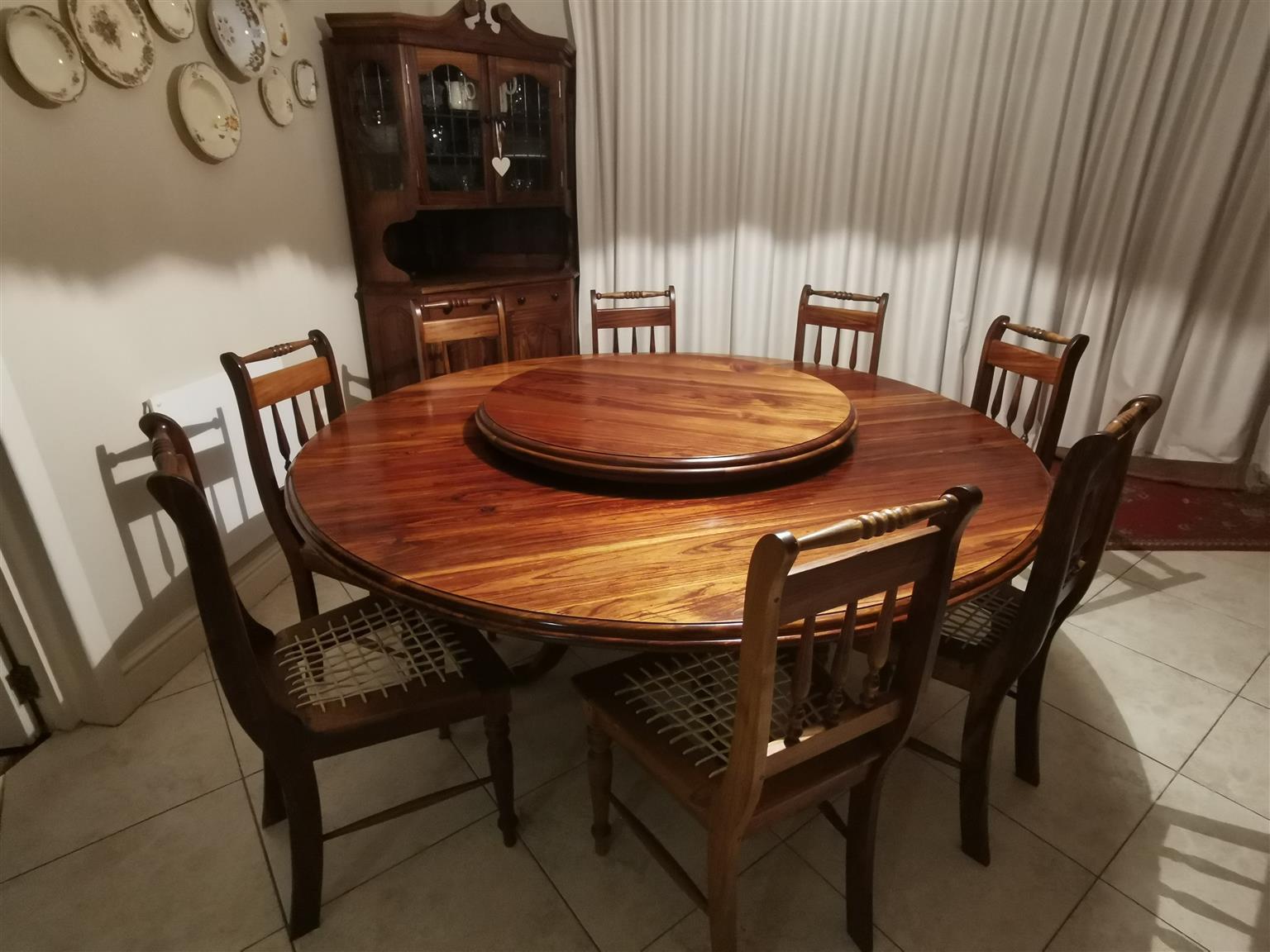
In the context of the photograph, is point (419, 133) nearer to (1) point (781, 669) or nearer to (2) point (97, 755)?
(2) point (97, 755)

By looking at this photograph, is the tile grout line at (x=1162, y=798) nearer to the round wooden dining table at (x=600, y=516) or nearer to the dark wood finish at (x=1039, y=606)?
the dark wood finish at (x=1039, y=606)

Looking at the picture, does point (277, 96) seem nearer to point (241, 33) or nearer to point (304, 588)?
point (241, 33)

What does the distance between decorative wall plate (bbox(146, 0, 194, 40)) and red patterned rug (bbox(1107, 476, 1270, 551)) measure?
3535 mm

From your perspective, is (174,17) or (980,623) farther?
(174,17)

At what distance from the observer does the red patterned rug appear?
2.73 meters

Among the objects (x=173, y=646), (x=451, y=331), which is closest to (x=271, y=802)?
(x=173, y=646)

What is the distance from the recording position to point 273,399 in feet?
5.75

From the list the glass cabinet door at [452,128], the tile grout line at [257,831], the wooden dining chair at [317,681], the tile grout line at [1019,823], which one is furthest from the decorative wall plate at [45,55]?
the tile grout line at [1019,823]

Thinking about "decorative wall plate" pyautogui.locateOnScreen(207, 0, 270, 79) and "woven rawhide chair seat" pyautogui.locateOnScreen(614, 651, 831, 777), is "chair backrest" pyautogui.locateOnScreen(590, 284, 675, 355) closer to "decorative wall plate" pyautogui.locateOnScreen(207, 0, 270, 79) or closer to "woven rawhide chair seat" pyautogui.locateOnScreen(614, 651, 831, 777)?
"decorative wall plate" pyautogui.locateOnScreen(207, 0, 270, 79)

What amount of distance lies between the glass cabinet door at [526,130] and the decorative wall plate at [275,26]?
86cm

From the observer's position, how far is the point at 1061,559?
1.13 m

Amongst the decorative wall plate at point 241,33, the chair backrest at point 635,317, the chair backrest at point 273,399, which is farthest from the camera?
the chair backrest at point 635,317

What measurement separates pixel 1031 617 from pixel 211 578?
1339mm

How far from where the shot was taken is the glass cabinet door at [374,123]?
2805 mm
